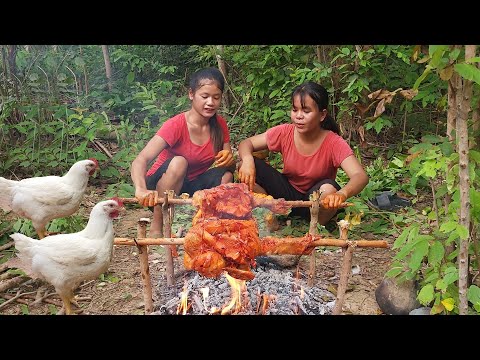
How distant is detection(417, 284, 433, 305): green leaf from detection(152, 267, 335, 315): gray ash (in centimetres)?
44

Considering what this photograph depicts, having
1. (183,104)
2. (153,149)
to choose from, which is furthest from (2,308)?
(183,104)

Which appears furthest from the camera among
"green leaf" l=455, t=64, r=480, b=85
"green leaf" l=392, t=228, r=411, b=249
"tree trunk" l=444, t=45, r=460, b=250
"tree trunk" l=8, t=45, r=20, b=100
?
"tree trunk" l=8, t=45, r=20, b=100

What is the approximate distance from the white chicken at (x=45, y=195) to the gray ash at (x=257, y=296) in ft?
2.07

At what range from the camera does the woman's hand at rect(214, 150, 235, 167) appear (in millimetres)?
2752

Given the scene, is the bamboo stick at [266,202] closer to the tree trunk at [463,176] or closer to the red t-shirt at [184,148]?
the red t-shirt at [184,148]

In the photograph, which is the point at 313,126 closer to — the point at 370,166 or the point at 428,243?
the point at 370,166

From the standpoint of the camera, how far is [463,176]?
7.72 ft

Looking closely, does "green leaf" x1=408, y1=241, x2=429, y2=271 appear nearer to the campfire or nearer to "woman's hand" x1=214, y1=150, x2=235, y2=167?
the campfire

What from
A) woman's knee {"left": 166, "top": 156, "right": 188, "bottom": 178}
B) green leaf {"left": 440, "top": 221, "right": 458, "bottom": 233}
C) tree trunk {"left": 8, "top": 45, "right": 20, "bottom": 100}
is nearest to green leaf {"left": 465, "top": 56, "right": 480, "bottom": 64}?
green leaf {"left": 440, "top": 221, "right": 458, "bottom": 233}

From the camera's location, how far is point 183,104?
8.93 ft

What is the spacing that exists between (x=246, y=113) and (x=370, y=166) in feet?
2.39

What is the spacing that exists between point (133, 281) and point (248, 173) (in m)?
0.81

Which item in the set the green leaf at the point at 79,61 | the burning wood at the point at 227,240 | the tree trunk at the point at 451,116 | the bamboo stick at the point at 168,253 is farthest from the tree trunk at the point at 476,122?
the green leaf at the point at 79,61

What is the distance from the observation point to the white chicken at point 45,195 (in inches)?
99.8
